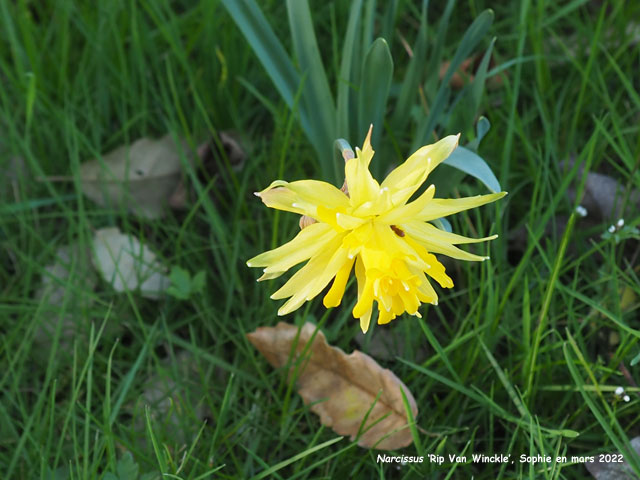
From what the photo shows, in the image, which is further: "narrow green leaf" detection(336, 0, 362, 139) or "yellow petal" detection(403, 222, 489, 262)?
"narrow green leaf" detection(336, 0, 362, 139)

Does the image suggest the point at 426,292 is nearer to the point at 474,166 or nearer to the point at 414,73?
the point at 474,166

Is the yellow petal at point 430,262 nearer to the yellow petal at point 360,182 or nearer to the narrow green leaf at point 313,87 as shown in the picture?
the yellow petal at point 360,182

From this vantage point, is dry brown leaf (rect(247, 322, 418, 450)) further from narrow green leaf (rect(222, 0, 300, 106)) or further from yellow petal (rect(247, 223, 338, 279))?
narrow green leaf (rect(222, 0, 300, 106))

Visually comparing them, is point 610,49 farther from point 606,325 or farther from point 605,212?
point 606,325

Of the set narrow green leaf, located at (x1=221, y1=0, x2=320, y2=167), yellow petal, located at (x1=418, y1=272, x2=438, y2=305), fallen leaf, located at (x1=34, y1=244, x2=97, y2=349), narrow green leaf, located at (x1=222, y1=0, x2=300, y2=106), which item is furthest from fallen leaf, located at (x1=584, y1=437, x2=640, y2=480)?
fallen leaf, located at (x1=34, y1=244, x2=97, y2=349)

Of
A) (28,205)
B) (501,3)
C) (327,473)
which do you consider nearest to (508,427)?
(327,473)

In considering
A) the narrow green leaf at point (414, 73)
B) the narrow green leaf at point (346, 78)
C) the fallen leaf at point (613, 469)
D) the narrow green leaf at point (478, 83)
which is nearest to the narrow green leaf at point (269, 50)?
the narrow green leaf at point (346, 78)
